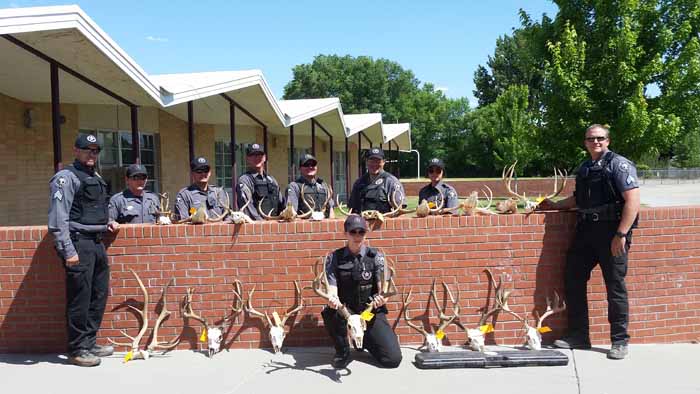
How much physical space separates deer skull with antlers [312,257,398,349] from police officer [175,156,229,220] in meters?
1.58

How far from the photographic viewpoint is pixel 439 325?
5168mm

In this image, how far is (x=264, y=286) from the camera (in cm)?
526

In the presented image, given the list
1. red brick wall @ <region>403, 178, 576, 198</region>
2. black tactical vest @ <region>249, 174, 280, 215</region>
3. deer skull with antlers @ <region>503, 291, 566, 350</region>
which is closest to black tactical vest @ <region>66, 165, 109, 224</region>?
black tactical vest @ <region>249, 174, 280, 215</region>

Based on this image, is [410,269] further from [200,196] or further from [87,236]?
[87,236]

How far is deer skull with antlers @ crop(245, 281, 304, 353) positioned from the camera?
A: 5031 millimetres

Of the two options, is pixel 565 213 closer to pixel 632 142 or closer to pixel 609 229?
pixel 609 229

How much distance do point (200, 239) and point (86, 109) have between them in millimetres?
7440

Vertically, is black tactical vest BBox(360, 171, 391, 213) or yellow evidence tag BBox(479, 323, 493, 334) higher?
black tactical vest BBox(360, 171, 391, 213)

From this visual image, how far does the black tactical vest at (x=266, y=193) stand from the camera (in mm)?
6504

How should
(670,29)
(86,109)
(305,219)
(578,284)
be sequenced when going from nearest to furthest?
1. (578,284)
2. (305,219)
3. (86,109)
4. (670,29)

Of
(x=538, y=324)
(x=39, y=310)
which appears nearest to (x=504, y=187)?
(x=538, y=324)

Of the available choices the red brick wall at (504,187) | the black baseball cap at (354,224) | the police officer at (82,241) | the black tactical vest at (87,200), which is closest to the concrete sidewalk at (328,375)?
the police officer at (82,241)

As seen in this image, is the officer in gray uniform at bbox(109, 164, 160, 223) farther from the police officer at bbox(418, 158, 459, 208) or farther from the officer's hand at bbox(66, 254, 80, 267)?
the police officer at bbox(418, 158, 459, 208)

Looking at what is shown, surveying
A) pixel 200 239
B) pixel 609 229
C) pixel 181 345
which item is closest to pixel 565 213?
pixel 609 229
